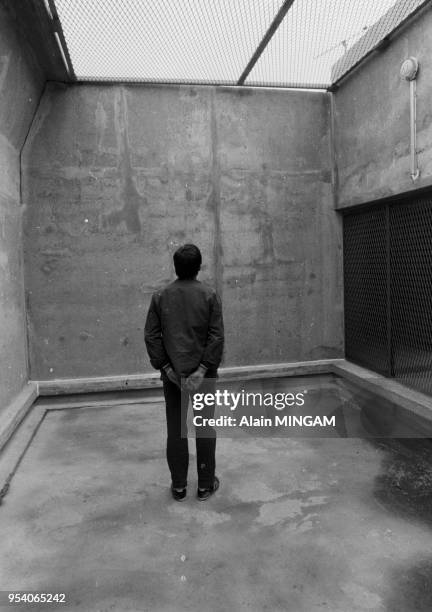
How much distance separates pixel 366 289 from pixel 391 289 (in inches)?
21.4

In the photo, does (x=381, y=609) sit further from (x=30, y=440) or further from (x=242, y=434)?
(x=30, y=440)

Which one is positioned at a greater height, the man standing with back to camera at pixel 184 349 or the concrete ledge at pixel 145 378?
the man standing with back to camera at pixel 184 349

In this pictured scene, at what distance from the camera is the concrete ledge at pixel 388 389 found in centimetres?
423

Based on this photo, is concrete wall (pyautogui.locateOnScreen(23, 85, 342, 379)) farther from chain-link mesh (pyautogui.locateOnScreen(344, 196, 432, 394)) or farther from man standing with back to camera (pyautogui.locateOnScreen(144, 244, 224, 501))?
man standing with back to camera (pyautogui.locateOnScreen(144, 244, 224, 501))

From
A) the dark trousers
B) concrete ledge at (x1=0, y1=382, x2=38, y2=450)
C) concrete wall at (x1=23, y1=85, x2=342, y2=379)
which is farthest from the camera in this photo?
concrete wall at (x1=23, y1=85, x2=342, y2=379)

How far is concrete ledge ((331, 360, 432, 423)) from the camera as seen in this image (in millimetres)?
4227

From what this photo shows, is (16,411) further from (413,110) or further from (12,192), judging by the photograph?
(413,110)

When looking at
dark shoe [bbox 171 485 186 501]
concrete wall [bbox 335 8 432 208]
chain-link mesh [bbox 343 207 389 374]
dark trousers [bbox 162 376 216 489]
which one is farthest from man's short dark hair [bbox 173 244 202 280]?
chain-link mesh [bbox 343 207 389 374]

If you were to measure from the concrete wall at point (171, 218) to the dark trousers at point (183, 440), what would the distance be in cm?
259

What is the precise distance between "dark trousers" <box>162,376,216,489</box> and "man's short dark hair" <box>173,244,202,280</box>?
68 centimetres

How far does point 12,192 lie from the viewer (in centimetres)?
476

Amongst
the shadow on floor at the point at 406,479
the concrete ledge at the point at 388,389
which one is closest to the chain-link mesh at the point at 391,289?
the concrete ledge at the point at 388,389

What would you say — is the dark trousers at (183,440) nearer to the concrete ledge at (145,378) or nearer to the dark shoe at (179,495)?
the dark shoe at (179,495)

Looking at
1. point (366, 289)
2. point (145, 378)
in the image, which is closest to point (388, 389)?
point (366, 289)
